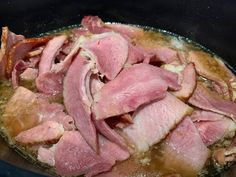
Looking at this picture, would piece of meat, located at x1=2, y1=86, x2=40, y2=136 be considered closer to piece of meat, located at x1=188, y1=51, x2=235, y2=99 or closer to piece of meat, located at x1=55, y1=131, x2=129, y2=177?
piece of meat, located at x1=55, y1=131, x2=129, y2=177

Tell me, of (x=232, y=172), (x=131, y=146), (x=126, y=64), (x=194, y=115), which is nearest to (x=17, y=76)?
(x=126, y=64)

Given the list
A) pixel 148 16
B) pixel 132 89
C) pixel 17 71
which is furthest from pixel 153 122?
pixel 148 16

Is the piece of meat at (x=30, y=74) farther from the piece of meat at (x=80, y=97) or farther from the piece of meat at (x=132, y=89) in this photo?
the piece of meat at (x=132, y=89)

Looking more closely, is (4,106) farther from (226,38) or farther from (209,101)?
(226,38)

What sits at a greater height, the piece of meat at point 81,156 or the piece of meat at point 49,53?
the piece of meat at point 49,53

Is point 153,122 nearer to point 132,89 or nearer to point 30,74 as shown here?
point 132,89

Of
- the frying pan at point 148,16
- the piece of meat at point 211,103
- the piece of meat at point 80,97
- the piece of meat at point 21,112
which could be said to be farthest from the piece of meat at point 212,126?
the piece of meat at point 21,112
